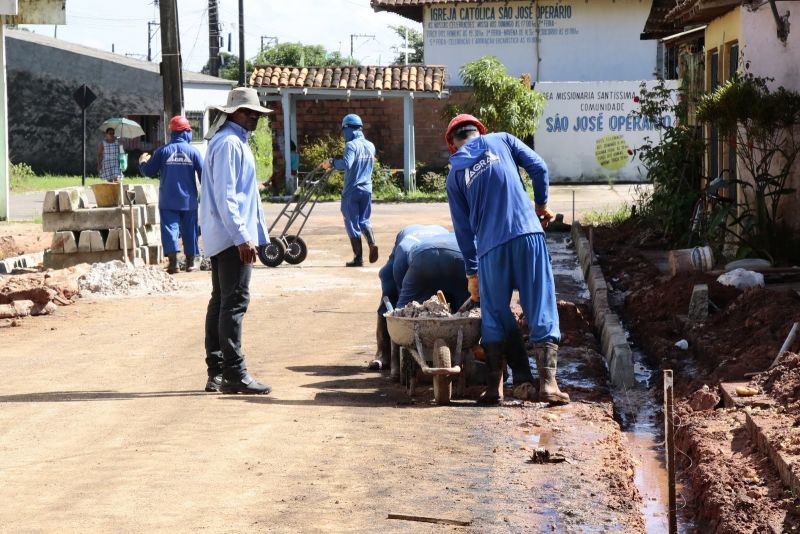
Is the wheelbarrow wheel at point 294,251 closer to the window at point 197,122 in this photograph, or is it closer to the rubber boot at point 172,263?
the rubber boot at point 172,263

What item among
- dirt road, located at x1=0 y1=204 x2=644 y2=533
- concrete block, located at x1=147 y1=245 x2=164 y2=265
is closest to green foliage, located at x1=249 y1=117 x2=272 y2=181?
concrete block, located at x1=147 y1=245 x2=164 y2=265

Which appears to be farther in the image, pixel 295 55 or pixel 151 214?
pixel 295 55

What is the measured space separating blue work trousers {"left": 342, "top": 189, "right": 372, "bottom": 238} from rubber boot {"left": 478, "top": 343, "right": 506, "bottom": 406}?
798 centimetres

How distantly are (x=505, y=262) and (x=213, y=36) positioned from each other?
4952 centimetres

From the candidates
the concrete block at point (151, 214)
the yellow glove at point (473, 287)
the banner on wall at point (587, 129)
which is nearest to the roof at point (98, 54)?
the banner on wall at point (587, 129)

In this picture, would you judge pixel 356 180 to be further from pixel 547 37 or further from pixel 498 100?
pixel 547 37

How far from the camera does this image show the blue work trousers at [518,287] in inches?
309

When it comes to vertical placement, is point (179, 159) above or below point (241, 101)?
below

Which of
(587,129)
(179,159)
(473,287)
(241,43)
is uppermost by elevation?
(241,43)

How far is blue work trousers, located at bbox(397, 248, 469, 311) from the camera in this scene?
8.59 m

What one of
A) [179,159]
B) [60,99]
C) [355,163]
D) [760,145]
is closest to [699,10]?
[760,145]

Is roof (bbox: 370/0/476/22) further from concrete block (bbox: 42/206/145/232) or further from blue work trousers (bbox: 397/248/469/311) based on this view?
blue work trousers (bbox: 397/248/469/311)

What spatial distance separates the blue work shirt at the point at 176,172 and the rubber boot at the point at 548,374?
8303 millimetres

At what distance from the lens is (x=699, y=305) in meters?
10.4
